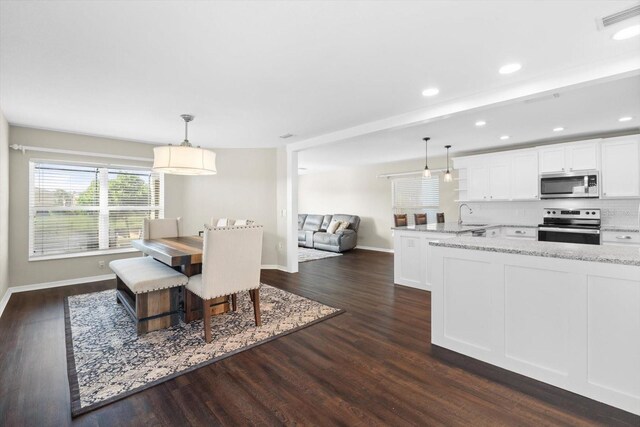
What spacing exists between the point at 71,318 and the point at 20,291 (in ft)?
5.88

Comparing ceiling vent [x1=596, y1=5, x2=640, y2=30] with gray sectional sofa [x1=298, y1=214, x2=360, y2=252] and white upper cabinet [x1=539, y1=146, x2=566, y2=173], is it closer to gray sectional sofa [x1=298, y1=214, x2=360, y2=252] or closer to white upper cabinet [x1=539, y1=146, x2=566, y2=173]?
white upper cabinet [x1=539, y1=146, x2=566, y2=173]

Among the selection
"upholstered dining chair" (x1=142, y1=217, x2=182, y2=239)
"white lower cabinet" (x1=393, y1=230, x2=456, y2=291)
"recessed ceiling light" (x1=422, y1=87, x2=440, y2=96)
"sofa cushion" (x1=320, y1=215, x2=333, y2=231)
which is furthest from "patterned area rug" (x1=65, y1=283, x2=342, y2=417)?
"sofa cushion" (x1=320, y1=215, x2=333, y2=231)

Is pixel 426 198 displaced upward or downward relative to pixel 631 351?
upward

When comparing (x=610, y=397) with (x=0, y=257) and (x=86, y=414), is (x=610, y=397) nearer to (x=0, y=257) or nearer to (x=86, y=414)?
(x=86, y=414)

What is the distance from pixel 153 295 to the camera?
2.91 m

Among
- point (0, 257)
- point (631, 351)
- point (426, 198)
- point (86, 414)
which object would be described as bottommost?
point (86, 414)

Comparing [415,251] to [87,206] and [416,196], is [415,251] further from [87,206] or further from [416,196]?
[87,206]

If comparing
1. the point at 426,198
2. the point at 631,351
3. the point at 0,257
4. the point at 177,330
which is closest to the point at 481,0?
the point at 631,351

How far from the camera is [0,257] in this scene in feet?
11.7

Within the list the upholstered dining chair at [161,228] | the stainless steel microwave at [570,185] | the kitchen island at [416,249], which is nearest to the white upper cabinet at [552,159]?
the stainless steel microwave at [570,185]

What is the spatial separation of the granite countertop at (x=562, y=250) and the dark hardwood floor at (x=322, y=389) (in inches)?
34.4

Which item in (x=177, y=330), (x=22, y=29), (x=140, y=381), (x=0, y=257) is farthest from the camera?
(x=0, y=257)

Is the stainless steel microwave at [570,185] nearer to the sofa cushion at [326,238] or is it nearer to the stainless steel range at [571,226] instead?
the stainless steel range at [571,226]

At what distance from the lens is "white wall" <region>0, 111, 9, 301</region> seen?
11.8 ft
